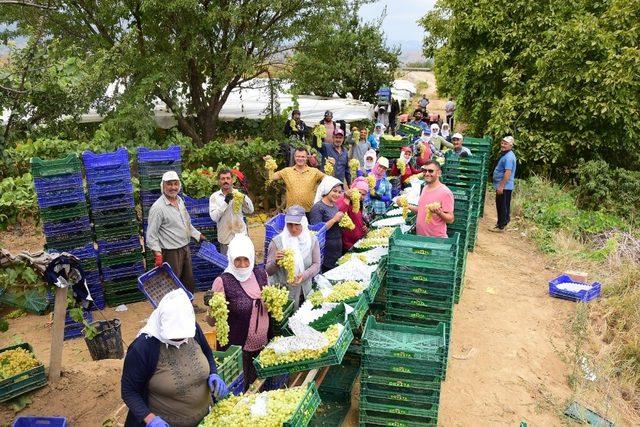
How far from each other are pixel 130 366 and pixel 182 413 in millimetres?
517

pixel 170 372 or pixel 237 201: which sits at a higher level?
pixel 237 201

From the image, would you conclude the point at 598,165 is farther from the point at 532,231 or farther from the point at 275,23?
the point at 275,23

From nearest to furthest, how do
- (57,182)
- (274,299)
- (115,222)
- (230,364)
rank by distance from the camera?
(230,364) < (274,299) < (57,182) < (115,222)

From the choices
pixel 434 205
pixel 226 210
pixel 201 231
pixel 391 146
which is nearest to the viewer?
pixel 434 205

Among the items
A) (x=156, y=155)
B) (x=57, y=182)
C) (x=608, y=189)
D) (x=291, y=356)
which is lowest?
(x=608, y=189)

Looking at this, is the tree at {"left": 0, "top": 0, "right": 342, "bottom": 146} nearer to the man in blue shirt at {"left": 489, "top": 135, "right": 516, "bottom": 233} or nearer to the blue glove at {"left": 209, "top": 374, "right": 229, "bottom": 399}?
the man in blue shirt at {"left": 489, "top": 135, "right": 516, "bottom": 233}

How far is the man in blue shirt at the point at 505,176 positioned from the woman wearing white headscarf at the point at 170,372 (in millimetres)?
8913

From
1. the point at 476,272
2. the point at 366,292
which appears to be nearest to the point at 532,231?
the point at 476,272

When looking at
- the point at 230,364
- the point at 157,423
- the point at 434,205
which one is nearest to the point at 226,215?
the point at 434,205

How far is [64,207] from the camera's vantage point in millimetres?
7223

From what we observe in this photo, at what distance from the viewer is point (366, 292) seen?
17.8 feet

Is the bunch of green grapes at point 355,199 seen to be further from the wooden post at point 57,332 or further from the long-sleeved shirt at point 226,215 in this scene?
the wooden post at point 57,332

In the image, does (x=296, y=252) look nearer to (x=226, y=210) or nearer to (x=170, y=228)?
(x=226, y=210)

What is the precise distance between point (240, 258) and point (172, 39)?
991 cm
